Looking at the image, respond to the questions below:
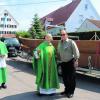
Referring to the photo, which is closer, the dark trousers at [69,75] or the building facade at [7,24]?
the dark trousers at [69,75]

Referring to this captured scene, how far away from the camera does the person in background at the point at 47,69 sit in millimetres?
9867

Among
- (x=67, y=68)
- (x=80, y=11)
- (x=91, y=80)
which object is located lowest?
(x=91, y=80)

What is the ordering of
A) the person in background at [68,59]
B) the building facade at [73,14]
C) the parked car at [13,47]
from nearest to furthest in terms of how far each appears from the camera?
1. the person in background at [68,59]
2. the parked car at [13,47]
3. the building facade at [73,14]

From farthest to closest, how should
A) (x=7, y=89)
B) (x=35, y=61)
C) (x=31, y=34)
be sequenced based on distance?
(x=31, y=34)
(x=7, y=89)
(x=35, y=61)

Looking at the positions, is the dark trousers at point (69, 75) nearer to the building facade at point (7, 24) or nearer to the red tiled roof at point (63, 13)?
the red tiled roof at point (63, 13)

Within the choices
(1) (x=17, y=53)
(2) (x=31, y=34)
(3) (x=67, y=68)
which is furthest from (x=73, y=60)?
(2) (x=31, y=34)

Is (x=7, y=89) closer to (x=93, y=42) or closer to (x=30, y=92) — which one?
(x=30, y=92)

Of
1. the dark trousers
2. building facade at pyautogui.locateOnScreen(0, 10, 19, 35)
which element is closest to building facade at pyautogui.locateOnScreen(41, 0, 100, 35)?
building facade at pyautogui.locateOnScreen(0, 10, 19, 35)

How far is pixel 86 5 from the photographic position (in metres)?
70.8

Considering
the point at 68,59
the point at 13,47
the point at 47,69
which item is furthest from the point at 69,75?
the point at 13,47

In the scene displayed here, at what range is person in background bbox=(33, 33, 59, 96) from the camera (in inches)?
388

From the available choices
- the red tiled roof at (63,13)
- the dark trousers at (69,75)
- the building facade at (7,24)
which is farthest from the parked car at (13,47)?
the building facade at (7,24)

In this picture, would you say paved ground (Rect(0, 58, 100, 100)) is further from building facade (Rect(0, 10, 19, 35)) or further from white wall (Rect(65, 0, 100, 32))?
building facade (Rect(0, 10, 19, 35))

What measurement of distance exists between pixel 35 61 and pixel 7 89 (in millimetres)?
1688
